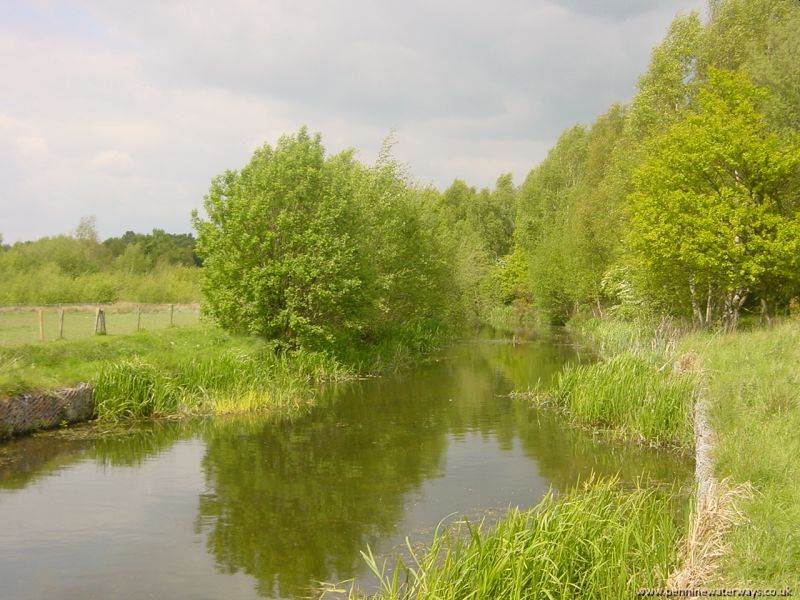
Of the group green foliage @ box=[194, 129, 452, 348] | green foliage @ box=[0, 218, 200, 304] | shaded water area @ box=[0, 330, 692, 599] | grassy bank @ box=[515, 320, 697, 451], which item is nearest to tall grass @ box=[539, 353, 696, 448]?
grassy bank @ box=[515, 320, 697, 451]

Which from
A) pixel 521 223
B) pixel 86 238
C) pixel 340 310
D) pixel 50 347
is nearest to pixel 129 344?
pixel 50 347

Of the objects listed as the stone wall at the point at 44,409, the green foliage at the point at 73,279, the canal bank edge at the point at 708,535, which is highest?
the green foliage at the point at 73,279

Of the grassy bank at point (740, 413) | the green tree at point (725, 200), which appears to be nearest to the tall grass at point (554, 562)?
the grassy bank at point (740, 413)

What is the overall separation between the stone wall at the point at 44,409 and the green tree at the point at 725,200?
67.4 feet

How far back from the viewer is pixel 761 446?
9180 millimetres

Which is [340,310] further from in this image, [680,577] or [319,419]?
[680,577]

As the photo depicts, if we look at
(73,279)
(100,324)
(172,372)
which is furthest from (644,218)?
(73,279)

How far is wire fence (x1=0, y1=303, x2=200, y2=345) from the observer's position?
27.4 m

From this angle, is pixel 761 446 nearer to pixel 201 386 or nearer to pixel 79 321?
pixel 201 386

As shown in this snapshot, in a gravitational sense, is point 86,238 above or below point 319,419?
above

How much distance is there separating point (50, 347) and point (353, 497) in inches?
502

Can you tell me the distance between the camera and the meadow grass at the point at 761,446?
6.15 meters

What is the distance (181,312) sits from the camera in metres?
49.1

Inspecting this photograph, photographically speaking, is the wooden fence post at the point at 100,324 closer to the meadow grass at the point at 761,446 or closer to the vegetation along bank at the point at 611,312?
the vegetation along bank at the point at 611,312
